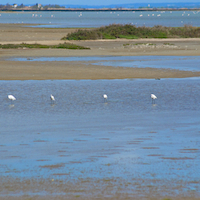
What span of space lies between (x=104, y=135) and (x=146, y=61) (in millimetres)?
17874

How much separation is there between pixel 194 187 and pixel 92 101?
8.30 metres

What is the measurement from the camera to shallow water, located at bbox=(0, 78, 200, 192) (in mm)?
7715

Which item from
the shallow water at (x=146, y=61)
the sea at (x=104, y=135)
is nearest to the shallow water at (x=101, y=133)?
the sea at (x=104, y=135)

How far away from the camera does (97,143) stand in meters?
9.34

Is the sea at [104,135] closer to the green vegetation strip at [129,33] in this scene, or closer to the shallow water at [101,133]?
the shallow water at [101,133]

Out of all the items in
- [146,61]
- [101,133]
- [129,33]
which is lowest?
[146,61]

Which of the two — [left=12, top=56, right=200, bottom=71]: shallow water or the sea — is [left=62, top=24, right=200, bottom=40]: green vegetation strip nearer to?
[left=12, top=56, right=200, bottom=71]: shallow water

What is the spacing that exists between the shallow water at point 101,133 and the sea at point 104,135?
0.7 inches

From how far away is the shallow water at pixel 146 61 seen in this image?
24688 millimetres

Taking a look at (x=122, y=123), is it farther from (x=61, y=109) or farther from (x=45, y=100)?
(x=45, y=100)

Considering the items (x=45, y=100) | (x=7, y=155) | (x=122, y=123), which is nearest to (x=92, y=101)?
(x=45, y=100)

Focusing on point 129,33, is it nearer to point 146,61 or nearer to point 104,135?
point 146,61

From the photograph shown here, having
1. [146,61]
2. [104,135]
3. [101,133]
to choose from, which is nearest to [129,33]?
[146,61]

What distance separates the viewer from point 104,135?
33.2 feet
